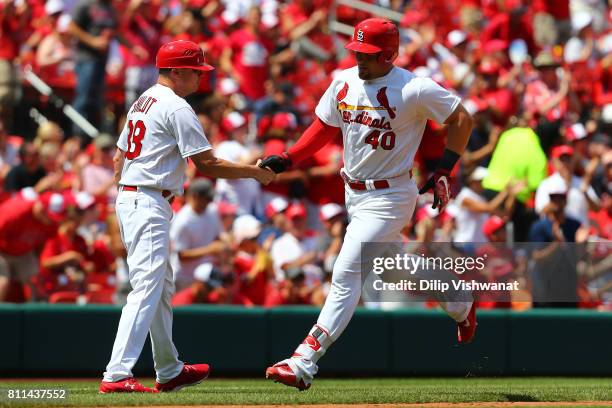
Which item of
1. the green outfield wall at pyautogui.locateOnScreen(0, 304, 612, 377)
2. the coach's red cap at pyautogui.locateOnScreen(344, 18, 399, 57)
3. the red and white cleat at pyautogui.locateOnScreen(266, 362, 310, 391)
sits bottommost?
the green outfield wall at pyautogui.locateOnScreen(0, 304, 612, 377)

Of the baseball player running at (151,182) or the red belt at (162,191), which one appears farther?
the red belt at (162,191)

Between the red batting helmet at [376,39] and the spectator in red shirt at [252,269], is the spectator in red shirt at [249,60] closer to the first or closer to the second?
the spectator in red shirt at [252,269]

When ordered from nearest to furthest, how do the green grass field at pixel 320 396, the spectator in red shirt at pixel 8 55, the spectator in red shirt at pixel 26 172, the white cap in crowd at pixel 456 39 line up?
the green grass field at pixel 320 396
the spectator in red shirt at pixel 26 172
the spectator in red shirt at pixel 8 55
the white cap in crowd at pixel 456 39

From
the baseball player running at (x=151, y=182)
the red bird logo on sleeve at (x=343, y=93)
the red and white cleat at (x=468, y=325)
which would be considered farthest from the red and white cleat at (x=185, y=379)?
the red bird logo on sleeve at (x=343, y=93)

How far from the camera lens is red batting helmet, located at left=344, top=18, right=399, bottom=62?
25.0ft

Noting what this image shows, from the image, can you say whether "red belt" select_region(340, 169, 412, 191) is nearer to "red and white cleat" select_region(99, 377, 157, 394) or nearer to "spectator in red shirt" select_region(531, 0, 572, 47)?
"red and white cleat" select_region(99, 377, 157, 394)

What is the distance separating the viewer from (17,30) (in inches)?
561

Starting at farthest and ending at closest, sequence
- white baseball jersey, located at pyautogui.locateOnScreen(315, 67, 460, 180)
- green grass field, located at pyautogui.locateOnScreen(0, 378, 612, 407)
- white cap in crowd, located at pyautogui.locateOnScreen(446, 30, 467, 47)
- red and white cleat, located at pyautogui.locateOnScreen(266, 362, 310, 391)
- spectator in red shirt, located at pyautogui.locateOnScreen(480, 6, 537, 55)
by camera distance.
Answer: spectator in red shirt, located at pyautogui.locateOnScreen(480, 6, 537, 55) → white cap in crowd, located at pyautogui.locateOnScreen(446, 30, 467, 47) → white baseball jersey, located at pyautogui.locateOnScreen(315, 67, 460, 180) → red and white cleat, located at pyautogui.locateOnScreen(266, 362, 310, 391) → green grass field, located at pyautogui.locateOnScreen(0, 378, 612, 407)

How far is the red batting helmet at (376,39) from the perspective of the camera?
7.61m

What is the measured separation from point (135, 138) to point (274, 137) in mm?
5608

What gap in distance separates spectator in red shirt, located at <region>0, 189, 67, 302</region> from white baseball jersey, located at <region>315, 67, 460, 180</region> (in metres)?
4.60

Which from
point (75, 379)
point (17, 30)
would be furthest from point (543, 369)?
point (17, 30)

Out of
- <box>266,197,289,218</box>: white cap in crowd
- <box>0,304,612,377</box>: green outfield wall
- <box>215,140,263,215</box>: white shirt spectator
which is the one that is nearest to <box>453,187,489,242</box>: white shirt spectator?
<box>0,304,612,377</box>: green outfield wall

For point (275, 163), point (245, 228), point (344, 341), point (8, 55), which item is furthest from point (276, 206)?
point (275, 163)
